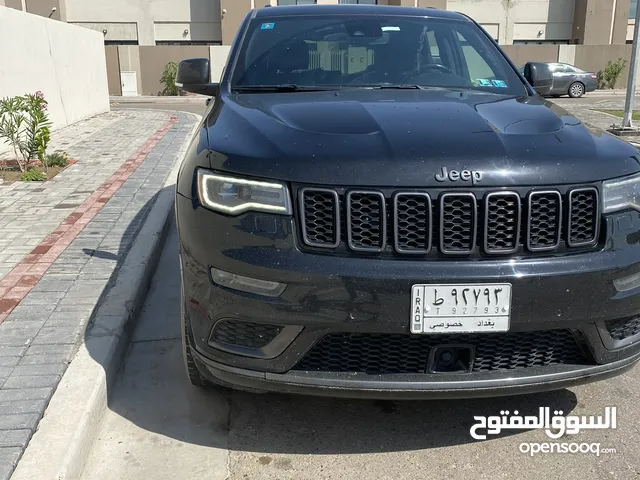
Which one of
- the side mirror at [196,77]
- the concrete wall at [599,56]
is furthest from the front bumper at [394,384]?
the concrete wall at [599,56]

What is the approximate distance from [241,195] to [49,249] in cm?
322

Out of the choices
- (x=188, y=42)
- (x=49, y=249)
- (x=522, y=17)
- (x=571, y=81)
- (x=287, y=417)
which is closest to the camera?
(x=287, y=417)

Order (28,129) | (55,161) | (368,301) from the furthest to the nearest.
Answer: (55,161)
(28,129)
(368,301)

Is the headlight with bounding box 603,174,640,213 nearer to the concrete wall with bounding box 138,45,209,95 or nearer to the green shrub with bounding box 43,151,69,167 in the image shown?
the green shrub with bounding box 43,151,69,167

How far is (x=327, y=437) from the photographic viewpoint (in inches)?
A: 117

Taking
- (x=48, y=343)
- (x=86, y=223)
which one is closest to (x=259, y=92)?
(x=48, y=343)

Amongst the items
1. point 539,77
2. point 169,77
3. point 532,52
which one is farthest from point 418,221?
point 532,52

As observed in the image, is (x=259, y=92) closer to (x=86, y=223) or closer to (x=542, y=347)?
(x=542, y=347)

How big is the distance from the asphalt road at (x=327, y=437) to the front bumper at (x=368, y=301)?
398mm

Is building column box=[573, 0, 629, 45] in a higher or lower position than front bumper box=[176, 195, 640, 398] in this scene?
higher

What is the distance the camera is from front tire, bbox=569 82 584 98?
91.1ft

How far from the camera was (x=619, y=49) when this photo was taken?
36.1m

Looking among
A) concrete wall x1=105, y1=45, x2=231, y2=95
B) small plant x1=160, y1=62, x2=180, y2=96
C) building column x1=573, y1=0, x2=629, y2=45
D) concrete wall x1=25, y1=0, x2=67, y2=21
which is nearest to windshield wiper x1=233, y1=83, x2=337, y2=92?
small plant x1=160, y1=62, x2=180, y2=96

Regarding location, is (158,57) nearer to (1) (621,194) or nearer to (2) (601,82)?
(2) (601,82)
